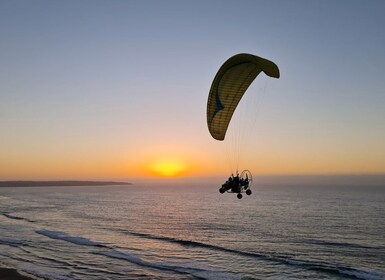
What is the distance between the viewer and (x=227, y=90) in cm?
2172

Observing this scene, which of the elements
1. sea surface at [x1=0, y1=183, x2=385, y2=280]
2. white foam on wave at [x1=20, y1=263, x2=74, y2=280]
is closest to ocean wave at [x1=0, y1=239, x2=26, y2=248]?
sea surface at [x1=0, y1=183, x2=385, y2=280]

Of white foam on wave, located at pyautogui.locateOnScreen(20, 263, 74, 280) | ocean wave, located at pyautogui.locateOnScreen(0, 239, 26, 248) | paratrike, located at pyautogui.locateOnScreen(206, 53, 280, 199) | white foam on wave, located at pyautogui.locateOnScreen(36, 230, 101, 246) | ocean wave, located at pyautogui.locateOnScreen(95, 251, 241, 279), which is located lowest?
white foam on wave, located at pyautogui.locateOnScreen(36, 230, 101, 246)

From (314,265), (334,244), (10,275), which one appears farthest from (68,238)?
(334,244)

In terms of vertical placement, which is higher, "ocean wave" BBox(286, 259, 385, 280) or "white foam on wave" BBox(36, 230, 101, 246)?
"ocean wave" BBox(286, 259, 385, 280)

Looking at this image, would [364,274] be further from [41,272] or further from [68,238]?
[68,238]

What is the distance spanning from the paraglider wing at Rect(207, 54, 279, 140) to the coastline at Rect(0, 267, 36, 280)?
47.8ft

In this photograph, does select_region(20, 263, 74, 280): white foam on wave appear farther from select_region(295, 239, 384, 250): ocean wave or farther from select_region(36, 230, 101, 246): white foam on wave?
select_region(295, 239, 384, 250): ocean wave

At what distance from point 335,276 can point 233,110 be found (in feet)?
48.8

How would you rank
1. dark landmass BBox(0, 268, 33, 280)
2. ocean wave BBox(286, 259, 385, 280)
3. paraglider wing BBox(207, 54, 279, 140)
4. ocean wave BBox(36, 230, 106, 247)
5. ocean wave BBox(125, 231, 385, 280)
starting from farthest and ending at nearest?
ocean wave BBox(36, 230, 106, 247), ocean wave BBox(125, 231, 385, 280), ocean wave BBox(286, 259, 385, 280), dark landmass BBox(0, 268, 33, 280), paraglider wing BBox(207, 54, 279, 140)

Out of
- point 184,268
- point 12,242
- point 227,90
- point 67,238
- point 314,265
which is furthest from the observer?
point 67,238

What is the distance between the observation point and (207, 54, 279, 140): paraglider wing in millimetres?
20578

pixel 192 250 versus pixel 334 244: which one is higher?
pixel 334 244

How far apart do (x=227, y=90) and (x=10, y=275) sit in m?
17.6

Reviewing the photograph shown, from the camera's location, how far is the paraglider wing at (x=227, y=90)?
67.5 ft
